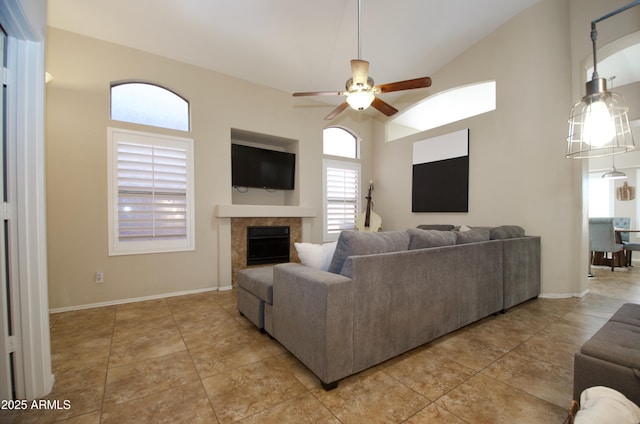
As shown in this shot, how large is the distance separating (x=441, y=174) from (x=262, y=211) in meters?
3.14

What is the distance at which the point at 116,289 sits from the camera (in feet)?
10.8

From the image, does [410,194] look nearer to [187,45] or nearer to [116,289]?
[187,45]

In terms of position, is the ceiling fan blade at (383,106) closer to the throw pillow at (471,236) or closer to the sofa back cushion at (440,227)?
the throw pillow at (471,236)

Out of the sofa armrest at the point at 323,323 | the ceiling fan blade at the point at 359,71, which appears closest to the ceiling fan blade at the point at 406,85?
the ceiling fan blade at the point at 359,71

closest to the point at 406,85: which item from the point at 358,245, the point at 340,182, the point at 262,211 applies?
the point at 358,245

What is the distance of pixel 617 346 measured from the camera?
1217 millimetres

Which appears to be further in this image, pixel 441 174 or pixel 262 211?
pixel 441 174

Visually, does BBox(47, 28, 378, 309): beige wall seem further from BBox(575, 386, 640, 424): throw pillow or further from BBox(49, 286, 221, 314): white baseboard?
BBox(575, 386, 640, 424): throw pillow

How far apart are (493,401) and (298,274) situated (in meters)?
1.38

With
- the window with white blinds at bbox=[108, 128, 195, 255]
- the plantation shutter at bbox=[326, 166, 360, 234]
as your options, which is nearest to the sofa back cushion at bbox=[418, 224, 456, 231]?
the plantation shutter at bbox=[326, 166, 360, 234]

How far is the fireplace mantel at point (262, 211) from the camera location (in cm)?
397

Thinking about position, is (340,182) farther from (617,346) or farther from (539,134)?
(617,346)

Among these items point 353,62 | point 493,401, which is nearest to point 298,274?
point 493,401

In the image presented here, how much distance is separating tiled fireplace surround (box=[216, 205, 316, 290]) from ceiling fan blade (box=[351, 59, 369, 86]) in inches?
97.9
